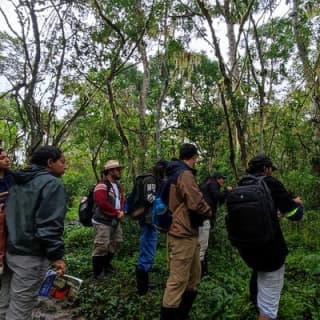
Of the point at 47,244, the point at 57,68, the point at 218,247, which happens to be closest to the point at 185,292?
the point at 47,244

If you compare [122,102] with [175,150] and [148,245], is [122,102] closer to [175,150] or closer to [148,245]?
[175,150]

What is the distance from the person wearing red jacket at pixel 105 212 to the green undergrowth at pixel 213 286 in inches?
13.9

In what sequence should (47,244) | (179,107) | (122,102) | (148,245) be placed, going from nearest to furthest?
(47,244) < (148,245) < (179,107) < (122,102)

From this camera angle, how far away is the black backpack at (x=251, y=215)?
3115 mm

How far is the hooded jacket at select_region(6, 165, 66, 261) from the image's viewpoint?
2.83 meters

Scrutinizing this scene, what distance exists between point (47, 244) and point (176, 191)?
4.42ft

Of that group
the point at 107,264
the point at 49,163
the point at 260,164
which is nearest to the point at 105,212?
the point at 107,264

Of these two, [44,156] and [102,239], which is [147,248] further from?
[44,156]

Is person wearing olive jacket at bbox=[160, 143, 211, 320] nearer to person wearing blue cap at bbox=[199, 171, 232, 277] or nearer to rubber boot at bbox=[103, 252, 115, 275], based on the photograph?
person wearing blue cap at bbox=[199, 171, 232, 277]

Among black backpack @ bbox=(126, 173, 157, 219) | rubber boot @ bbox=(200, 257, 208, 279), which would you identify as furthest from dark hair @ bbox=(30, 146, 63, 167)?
rubber boot @ bbox=(200, 257, 208, 279)

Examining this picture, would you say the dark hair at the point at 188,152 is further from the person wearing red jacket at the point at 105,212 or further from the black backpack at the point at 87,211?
the black backpack at the point at 87,211

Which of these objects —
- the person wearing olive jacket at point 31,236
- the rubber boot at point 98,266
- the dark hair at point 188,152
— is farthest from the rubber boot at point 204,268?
the person wearing olive jacket at point 31,236

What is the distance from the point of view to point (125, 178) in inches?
337

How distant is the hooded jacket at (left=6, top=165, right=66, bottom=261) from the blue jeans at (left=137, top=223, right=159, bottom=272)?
202cm
